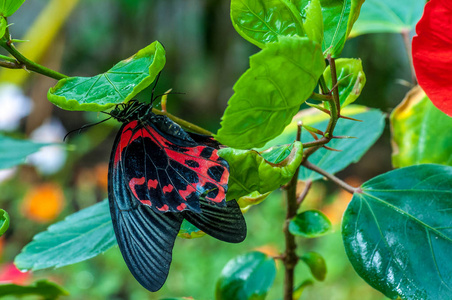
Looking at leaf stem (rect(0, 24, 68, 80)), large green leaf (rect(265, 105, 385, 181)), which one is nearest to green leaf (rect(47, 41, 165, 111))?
leaf stem (rect(0, 24, 68, 80))

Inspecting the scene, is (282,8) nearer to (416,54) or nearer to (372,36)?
(416,54)

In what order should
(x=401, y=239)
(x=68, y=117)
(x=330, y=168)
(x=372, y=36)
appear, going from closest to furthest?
(x=401, y=239)
(x=330, y=168)
(x=372, y=36)
(x=68, y=117)

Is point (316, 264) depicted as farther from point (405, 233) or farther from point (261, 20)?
point (261, 20)

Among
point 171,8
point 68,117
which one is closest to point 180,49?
point 171,8

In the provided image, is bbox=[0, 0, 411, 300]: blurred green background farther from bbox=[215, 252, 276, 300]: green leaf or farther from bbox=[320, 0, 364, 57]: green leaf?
bbox=[320, 0, 364, 57]: green leaf

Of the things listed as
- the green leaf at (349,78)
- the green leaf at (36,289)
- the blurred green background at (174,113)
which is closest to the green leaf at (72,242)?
the green leaf at (36,289)

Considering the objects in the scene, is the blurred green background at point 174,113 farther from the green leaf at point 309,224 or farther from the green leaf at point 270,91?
the green leaf at point 270,91
